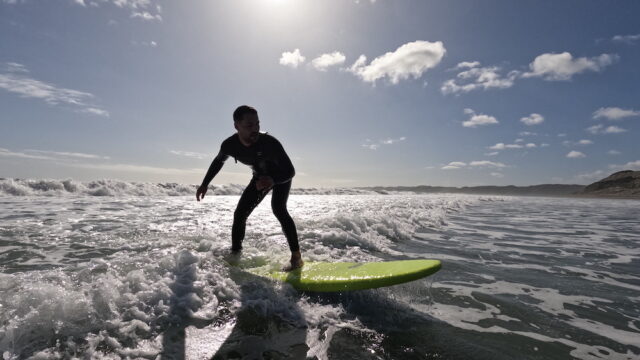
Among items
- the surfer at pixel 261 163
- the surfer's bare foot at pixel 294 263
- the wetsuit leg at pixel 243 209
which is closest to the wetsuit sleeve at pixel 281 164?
the surfer at pixel 261 163

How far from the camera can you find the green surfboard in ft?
10.1

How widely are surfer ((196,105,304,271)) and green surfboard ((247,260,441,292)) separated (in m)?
0.37

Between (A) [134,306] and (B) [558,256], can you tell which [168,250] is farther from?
(B) [558,256]

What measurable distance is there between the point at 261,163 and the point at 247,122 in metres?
0.61

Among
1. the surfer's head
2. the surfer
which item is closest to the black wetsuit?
the surfer

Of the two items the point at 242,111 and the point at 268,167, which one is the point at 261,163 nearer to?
the point at 268,167

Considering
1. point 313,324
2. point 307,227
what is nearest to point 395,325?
point 313,324

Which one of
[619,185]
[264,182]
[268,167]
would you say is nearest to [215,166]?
[268,167]

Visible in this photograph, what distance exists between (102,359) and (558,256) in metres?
6.56

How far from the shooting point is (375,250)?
5.95 meters

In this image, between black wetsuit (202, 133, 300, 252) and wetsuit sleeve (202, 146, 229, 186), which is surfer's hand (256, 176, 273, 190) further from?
wetsuit sleeve (202, 146, 229, 186)

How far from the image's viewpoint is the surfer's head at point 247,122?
412cm

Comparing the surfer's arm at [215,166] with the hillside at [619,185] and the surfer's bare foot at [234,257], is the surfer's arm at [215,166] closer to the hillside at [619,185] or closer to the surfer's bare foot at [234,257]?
the surfer's bare foot at [234,257]

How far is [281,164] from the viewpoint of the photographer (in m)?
4.37
